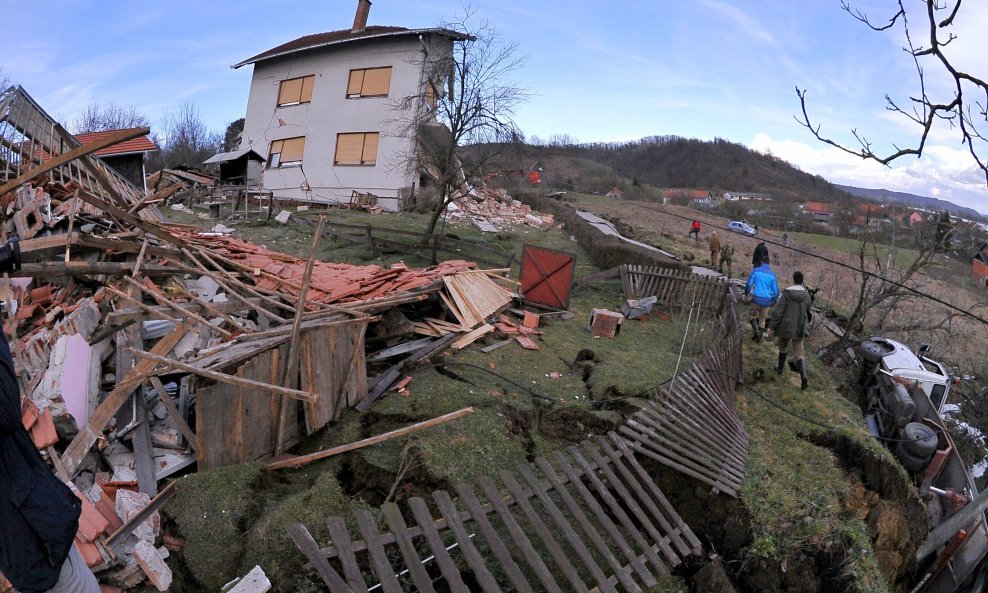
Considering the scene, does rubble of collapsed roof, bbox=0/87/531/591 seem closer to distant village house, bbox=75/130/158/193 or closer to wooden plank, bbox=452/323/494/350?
wooden plank, bbox=452/323/494/350

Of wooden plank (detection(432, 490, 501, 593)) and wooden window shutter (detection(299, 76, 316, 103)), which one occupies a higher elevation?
wooden window shutter (detection(299, 76, 316, 103))

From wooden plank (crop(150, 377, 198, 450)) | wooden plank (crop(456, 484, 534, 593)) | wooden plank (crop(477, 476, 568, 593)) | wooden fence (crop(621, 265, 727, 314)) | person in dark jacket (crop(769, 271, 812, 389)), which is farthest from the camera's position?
wooden fence (crop(621, 265, 727, 314))

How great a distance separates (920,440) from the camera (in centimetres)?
796

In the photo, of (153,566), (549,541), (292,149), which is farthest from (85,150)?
(292,149)

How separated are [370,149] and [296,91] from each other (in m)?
5.60

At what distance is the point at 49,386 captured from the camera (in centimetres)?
504

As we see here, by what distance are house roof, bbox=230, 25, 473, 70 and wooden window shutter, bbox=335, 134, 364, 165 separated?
4047 mm

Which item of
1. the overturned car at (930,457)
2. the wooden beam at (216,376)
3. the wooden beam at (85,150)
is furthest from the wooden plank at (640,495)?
the wooden beam at (85,150)

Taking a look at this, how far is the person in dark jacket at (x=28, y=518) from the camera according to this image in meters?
2.60

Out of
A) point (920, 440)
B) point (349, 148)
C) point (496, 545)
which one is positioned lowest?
point (496, 545)

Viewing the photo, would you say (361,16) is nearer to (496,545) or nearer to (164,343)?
(164,343)

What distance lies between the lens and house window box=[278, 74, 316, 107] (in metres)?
25.9

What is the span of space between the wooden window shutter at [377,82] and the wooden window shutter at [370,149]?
5.73 ft

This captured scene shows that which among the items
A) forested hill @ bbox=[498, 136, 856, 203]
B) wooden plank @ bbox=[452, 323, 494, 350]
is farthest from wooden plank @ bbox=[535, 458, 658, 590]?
forested hill @ bbox=[498, 136, 856, 203]
